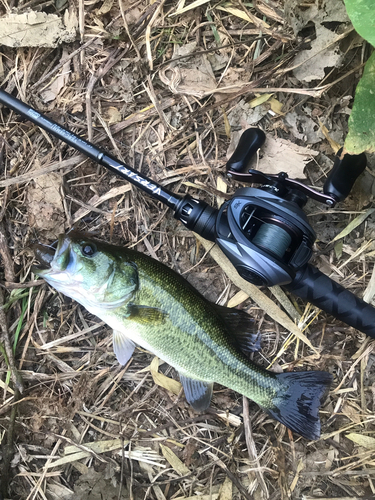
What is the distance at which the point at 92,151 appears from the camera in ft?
8.62

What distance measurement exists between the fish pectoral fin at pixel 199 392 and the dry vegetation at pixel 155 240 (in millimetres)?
178

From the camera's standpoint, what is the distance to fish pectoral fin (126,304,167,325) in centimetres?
259

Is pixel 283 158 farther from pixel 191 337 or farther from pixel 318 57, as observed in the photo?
pixel 191 337

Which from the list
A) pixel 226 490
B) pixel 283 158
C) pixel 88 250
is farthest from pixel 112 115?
pixel 226 490

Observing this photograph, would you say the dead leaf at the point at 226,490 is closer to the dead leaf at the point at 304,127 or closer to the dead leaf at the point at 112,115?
the dead leaf at the point at 304,127

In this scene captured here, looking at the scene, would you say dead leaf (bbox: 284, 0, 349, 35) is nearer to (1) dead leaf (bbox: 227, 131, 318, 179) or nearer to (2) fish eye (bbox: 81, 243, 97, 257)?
(1) dead leaf (bbox: 227, 131, 318, 179)

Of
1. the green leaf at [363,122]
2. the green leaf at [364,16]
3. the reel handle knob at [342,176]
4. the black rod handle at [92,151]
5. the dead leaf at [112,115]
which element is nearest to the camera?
the green leaf at [364,16]

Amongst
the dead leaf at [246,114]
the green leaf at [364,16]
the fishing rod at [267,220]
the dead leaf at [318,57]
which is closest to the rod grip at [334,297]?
the fishing rod at [267,220]

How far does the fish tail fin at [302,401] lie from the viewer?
2670 millimetres

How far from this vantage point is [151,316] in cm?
260

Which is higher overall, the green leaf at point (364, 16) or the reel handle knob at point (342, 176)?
the green leaf at point (364, 16)

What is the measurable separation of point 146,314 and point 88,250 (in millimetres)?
600

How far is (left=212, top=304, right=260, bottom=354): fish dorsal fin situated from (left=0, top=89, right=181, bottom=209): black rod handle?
0.98 metres

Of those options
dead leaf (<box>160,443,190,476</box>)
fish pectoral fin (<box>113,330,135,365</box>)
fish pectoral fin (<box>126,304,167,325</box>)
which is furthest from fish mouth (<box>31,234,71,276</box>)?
dead leaf (<box>160,443,190,476</box>)
